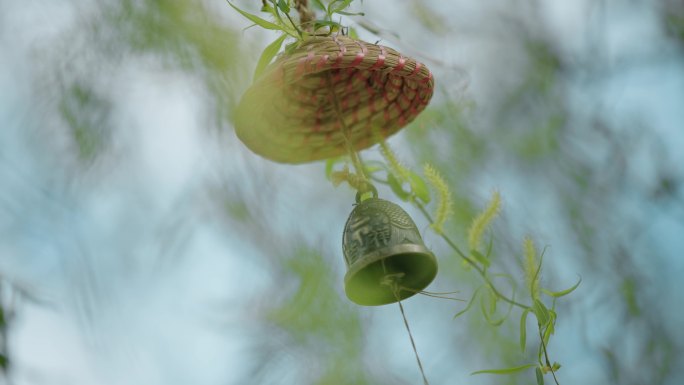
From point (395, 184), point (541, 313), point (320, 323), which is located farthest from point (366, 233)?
point (320, 323)

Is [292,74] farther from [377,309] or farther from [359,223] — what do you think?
[377,309]

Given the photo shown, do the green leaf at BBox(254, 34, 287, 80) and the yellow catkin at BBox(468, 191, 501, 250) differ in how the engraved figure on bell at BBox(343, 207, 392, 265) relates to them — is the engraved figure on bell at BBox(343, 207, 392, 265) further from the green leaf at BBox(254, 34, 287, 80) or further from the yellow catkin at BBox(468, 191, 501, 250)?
the green leaf at BBox(254, 34, 287, 80)

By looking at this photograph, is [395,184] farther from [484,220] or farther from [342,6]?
[342,6]

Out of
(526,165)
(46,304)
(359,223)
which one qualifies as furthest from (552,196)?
(46,304)

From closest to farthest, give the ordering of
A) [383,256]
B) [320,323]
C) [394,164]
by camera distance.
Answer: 1. [383,256]
2. [394,164]
3. [320,323]

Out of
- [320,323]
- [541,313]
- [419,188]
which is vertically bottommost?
[541,313]

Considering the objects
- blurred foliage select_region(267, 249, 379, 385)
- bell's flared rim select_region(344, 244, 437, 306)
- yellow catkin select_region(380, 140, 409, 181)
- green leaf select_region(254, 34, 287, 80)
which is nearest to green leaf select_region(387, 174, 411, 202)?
yellow catkin select_region(380, 140, 409, 181)
